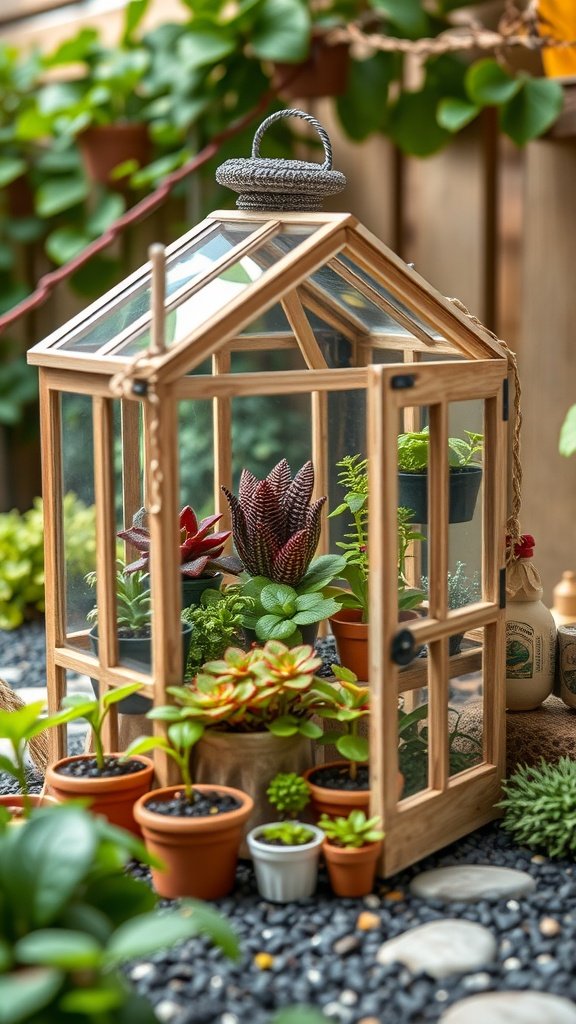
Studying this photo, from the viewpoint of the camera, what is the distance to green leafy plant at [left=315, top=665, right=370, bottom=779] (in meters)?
2.38

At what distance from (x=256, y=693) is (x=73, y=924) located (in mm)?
705

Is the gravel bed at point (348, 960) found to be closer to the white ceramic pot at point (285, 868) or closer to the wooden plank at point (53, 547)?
the white ceramic pot at point (285, 868)

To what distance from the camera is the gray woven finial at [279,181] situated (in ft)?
8.39

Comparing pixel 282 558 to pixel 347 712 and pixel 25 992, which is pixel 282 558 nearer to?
pixel 347 712

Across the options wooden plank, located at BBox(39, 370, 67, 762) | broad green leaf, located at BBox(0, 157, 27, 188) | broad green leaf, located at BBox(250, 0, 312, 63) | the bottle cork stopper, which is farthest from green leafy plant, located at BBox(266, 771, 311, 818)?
broad green leaf, located at BBox(0, 157, 27, 188)

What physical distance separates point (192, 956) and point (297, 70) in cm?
338

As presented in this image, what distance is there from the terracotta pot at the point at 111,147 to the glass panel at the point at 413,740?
319cm

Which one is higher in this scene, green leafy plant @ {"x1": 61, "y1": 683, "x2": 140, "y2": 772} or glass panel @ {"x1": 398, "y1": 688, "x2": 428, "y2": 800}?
green leafy plant @ {"x1": 61, "y1": 683, "x2": 140, "y2": 772}

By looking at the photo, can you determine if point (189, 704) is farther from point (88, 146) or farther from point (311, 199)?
point (88, 146)

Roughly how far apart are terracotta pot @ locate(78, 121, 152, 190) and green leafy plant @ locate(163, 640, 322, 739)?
3.19 m

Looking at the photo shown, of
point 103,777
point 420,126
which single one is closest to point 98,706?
point 103,777

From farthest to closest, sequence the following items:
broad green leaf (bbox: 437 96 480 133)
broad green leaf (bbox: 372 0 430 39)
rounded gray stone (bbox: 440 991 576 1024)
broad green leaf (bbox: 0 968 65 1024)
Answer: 1. broad green leaf (bbox: 372 0 430 39)
2. broad green leaf (bbox: 437 96 480 133)
3. rounded gray stone (bbox: 440 991 576 1024)
4. broad green leaf (bbox: 0 968 65 1024)

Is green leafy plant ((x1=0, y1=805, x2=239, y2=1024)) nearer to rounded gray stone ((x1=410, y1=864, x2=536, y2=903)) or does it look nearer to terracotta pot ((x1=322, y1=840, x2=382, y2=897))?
terracotta pot ((x1=322, y1=840, x2=382, y2=897))

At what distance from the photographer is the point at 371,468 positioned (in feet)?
7.54
